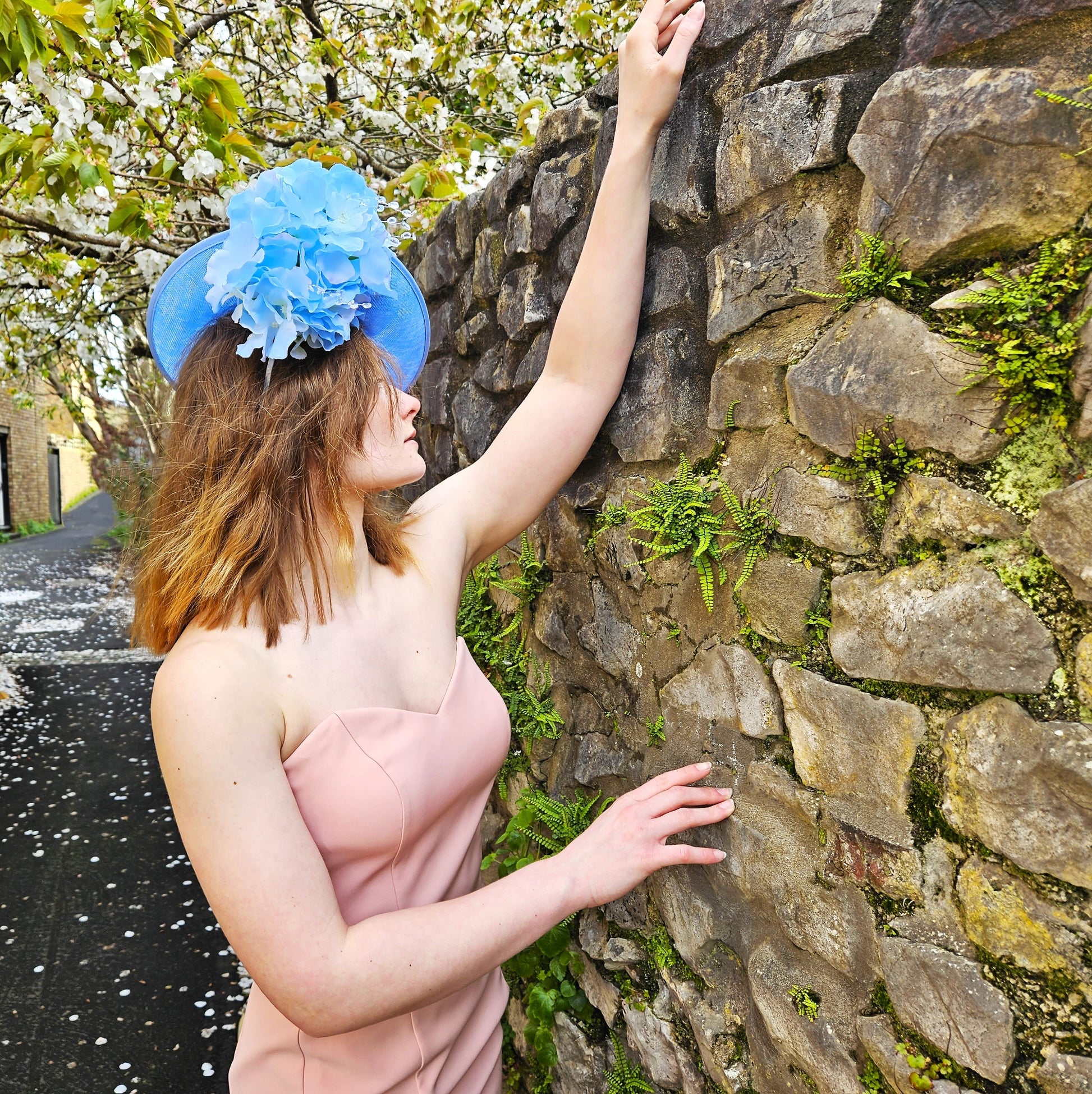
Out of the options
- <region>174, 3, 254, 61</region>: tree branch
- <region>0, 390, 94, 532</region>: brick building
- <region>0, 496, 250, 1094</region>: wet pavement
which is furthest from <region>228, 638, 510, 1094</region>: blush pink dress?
<region>0, 390, 94, 532</region>: brick building

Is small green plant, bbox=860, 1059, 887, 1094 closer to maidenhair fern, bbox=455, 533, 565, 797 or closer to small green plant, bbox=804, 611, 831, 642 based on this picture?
small green plant, bbox=804, 611, 831, 642

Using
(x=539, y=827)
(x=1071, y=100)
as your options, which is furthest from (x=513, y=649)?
(x=1071, y=100)

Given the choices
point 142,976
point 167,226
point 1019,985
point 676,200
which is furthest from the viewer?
point 167,226

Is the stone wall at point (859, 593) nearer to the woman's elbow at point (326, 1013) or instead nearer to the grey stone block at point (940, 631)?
the grey stone block at point (940, 631)

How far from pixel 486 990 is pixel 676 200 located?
162 cm

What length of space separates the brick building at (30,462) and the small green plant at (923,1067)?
18.5 m

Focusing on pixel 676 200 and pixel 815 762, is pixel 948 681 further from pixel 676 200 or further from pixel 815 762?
pixel 676 200

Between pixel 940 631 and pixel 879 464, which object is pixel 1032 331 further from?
pixel 940 631

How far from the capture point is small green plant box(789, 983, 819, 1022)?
1178mm

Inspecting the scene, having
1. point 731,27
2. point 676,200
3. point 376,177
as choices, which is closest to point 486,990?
Result: point 676,200

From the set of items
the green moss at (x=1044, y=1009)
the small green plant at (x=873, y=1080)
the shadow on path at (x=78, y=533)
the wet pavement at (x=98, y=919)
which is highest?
the green moss at (x=1044, y=1009)

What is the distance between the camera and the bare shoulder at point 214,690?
43.9 inches

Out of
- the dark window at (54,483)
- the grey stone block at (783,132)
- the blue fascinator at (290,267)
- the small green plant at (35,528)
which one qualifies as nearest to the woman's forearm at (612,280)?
the grey stone block at (783,132)

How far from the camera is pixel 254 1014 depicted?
150 cm
